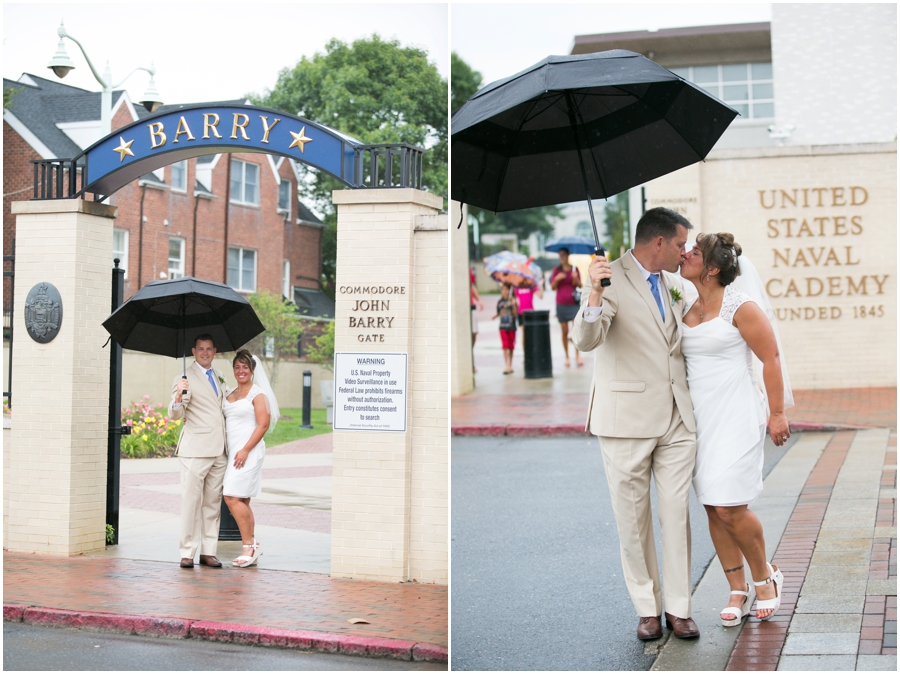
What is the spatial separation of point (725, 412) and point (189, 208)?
28.0m

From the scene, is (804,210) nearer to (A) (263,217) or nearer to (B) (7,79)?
(B) (7,79)

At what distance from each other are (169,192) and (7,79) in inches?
272

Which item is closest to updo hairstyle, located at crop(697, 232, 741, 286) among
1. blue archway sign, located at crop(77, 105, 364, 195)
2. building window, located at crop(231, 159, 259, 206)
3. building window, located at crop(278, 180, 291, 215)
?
blue archway sign, located at crop(77, 105, 364, 195)

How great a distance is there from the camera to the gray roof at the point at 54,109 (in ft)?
88.6

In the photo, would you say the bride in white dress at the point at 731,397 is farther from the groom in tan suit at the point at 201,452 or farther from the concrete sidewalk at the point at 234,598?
the groom in tan suit at the point at 201,452

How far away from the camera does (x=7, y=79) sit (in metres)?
24.1

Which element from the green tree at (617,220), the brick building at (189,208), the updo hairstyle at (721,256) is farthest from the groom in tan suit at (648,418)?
the green tree at (617,220)

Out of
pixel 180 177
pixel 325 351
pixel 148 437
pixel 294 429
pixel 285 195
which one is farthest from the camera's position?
pixel 285 195

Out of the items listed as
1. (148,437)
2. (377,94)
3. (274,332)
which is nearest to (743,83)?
(377,94)

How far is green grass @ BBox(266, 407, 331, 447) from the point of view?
76.9 ft

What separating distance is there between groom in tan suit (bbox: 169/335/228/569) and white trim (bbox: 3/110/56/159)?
2055 cm

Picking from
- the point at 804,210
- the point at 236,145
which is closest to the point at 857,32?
the point at 804,210

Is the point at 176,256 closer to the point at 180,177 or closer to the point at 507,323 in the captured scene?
the point at 180,177

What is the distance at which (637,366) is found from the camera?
17.4 ft
